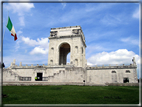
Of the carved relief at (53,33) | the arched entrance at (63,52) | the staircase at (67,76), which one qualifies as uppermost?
the carved relief at (53,33)

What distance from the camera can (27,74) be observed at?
127 ft

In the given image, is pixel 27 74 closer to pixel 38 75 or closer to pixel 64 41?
pixel 38 75

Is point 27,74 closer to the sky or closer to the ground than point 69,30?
closer to the ground

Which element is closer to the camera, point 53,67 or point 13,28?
point 13,28

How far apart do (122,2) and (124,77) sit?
33224 millimetres

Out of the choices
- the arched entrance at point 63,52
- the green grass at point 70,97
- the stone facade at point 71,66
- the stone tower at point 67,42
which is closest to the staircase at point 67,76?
the stone facade at point 71,66

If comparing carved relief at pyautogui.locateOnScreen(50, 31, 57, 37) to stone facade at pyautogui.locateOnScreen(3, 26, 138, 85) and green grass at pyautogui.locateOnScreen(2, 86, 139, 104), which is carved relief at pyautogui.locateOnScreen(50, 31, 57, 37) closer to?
stone facade at pyautogui.locateOnScreen(3, 26, 138, 85)

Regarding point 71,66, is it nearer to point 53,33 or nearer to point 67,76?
point 67,76

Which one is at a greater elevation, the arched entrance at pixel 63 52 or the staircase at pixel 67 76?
the arched entrance at pixel 63 52

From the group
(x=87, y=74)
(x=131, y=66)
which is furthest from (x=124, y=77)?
(x=87, y=74)

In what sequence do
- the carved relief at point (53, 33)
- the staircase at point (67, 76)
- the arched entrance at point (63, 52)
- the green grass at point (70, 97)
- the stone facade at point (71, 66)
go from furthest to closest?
the arched entrance at point (63, 52) → the carved relief at point (53, 33) → the stone facade at point (71, 66) → the staircase at point (67, 76) → the green grass at point (70, 97)

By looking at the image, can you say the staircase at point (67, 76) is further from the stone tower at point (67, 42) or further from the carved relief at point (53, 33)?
the carved relief at point (53, 33)

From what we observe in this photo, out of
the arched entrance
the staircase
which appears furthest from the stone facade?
the arched entrance

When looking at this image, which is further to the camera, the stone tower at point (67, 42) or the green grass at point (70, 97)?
the stone tower at point (67, 42)
